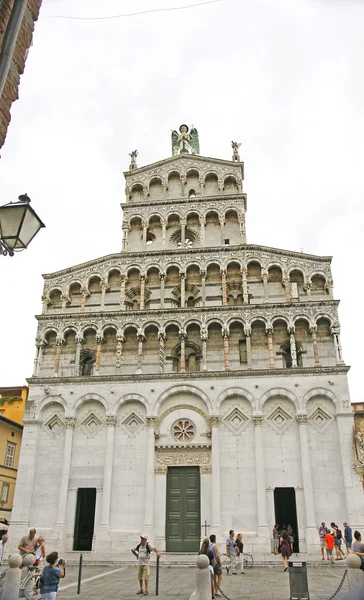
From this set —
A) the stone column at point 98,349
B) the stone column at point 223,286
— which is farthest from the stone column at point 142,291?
the stone column at point 223,286

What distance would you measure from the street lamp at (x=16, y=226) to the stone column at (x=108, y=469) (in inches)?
809

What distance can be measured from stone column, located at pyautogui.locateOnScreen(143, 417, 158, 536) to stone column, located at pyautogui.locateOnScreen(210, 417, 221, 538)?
9.67ft

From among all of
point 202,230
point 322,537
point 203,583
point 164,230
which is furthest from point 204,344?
point 203,583

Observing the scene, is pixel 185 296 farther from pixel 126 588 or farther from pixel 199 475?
pixel 126 588

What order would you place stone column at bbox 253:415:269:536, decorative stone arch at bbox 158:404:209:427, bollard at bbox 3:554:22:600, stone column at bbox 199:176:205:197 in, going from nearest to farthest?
1. bollard at bbox 3:554:22:600
2. stone column at bbox 253:415:269:536
3. decorative stone arch at bbox 158:404:209:427
4. stone column at bbox 199:176:205:197

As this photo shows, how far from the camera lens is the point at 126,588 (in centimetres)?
Answer: 1561

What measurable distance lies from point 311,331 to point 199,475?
9470 millimetres

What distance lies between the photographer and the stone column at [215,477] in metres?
24.1

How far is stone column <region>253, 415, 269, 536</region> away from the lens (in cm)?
2375

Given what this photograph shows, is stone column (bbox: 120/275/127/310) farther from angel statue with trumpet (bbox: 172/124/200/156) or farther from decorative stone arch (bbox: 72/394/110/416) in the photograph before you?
angel statue with trumpet (bbox: 172/124/200/156)

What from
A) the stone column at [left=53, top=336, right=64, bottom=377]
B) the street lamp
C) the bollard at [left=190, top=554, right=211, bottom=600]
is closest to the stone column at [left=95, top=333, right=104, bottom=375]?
the stone column at [left=53, top=336, right=64, bottom=377]

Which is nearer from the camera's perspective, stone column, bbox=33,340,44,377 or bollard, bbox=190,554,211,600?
bollard, bbox=190,554,211,600

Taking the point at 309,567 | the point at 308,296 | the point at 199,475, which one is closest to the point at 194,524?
the point at 199,475

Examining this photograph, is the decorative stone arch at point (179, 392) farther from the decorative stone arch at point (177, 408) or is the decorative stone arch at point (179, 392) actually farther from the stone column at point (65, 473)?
the stone column at point (65, 473)
